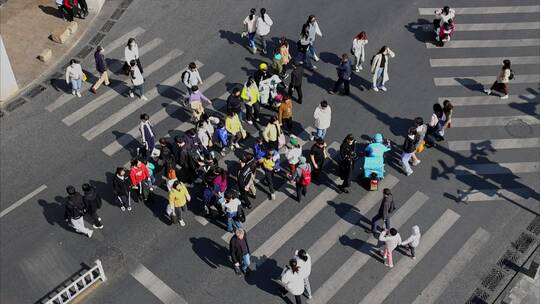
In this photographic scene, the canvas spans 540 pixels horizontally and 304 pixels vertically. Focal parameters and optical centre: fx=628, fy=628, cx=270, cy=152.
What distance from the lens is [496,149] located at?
20344 mm

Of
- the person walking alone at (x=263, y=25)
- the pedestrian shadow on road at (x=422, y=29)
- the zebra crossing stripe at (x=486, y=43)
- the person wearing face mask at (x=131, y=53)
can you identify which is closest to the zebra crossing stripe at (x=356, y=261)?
the zebra crossing stripe at (x=486, y=43)

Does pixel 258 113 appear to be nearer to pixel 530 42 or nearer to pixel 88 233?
pixel 88 233

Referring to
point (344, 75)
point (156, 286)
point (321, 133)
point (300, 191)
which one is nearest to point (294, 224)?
point (300, 191)

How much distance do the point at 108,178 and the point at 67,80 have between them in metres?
4.28

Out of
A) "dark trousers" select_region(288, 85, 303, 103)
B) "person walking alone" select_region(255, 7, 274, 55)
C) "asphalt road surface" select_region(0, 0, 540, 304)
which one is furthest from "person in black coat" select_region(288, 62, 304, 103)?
"person walking alone" select_region(255, 7, 274, 55)

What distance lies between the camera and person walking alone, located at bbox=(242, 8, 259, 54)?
23.0 metres

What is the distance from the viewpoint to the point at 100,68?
853 inches

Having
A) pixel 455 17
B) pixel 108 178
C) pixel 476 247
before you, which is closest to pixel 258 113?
pixel 108 178

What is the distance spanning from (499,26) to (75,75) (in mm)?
16410

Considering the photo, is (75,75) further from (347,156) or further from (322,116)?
(347,156)

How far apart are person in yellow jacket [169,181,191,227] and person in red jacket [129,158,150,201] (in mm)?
1131

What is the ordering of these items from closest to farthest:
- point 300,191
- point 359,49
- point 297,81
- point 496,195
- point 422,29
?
point 300,191 → point 496,195 → point 297,81 → point 359,49 → point 422,29

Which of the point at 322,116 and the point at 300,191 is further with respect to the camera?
the point at 322,116

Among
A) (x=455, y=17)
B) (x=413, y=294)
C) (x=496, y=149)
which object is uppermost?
(x=455, y=17)
